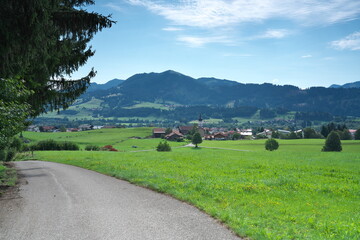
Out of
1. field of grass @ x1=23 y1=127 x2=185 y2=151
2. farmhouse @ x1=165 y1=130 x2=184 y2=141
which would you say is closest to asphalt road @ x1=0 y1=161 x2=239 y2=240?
field of grass @ x1=23 y1=127 x2=185 y2=151

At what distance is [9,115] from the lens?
16.2 meters

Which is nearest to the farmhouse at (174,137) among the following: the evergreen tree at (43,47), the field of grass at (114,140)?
the field of grass at (114,140)

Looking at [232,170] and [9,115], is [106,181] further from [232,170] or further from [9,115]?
[232,170]

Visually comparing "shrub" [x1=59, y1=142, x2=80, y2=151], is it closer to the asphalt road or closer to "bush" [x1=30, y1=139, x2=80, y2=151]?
"bush" [x1=30, y1=139, x2=80, y2=151]

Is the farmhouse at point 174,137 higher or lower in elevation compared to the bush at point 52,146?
lower

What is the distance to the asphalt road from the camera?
905 centimetres

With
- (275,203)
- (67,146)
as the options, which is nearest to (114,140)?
(67,146)

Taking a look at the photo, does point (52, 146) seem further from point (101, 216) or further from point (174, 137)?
point (174, 137)

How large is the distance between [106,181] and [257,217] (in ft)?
36.7

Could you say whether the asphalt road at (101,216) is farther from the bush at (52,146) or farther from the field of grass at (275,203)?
the bush at (52,146)

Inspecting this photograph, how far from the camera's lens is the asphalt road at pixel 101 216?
29.7 feet

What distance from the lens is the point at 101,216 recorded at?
10.9 metres

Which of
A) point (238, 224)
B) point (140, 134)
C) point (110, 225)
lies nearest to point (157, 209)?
point (110, 225)

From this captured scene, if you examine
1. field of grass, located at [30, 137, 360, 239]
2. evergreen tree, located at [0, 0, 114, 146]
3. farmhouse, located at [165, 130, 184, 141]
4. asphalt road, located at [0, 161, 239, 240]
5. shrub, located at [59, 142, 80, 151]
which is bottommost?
farmhouse, located at [165, 130, 184, 141]
